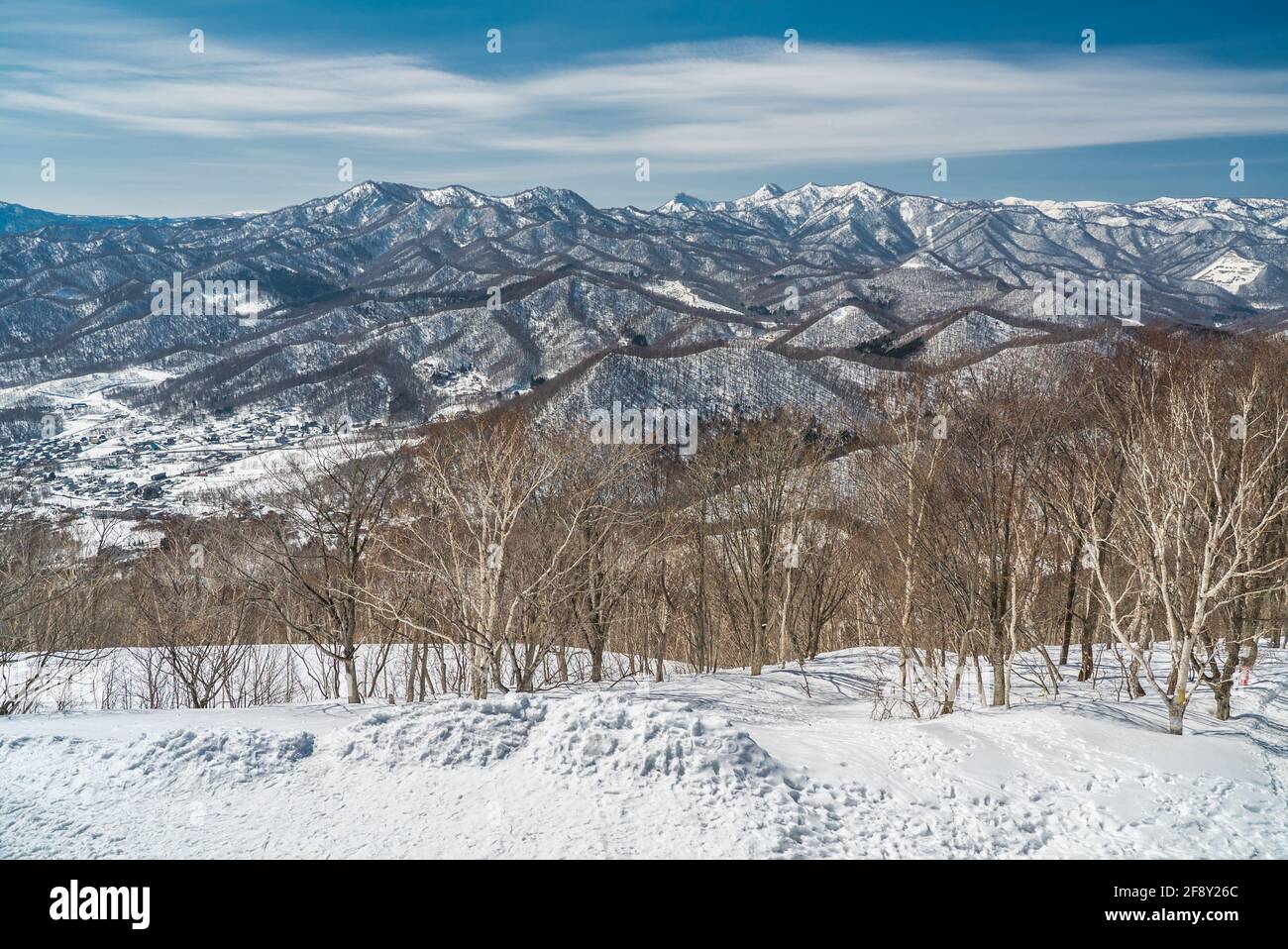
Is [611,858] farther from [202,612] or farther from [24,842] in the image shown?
[202,612]

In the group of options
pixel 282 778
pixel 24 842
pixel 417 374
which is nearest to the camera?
pixel 24 842

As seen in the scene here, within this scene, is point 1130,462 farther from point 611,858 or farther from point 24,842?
point 24,842

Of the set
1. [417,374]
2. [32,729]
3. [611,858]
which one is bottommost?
[611,858]

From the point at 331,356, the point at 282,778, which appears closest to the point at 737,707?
the point at 282,778

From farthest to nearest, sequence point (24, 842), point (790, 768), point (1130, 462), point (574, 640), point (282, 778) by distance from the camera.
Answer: point (574, 640) → point (1130, 462) → point (790, 768) → point (282, 778) → point (24, 842)

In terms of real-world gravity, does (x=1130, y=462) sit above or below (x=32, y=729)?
above

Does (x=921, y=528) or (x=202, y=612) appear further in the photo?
(x=202, y=612)
